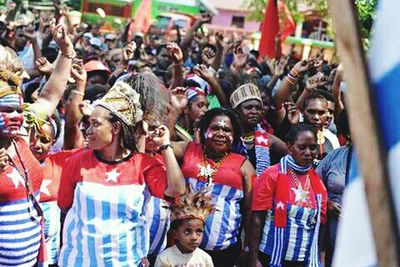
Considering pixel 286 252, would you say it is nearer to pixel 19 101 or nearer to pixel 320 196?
pixel 320 196

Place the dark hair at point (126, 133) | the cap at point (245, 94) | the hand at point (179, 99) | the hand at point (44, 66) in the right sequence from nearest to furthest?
the dark hair at point (126, 133), the hand at point (179, 99), the hand at point (44, 66), the cap at point (245, 94)

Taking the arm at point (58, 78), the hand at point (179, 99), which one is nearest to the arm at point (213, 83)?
the hand at point (179, 99)

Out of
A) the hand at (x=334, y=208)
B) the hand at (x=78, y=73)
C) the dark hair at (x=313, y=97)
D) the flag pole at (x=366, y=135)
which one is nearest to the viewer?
the flag pole at (x=366, y=135)

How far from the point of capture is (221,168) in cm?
483

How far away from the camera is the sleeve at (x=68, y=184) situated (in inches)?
156

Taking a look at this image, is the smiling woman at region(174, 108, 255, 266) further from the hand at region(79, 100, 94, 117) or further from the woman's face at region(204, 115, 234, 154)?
the hand at region(79, 100, 94, 117)

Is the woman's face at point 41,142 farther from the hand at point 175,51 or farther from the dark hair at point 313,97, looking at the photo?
the dark hair at point 313,97

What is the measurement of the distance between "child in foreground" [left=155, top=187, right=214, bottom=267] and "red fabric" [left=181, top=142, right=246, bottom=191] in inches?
10.3

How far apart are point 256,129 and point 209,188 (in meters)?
1.19

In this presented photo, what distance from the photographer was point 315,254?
4875 millimetres

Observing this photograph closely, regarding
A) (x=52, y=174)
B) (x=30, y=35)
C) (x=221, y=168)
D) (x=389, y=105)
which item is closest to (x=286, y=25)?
(x=30, y=35)

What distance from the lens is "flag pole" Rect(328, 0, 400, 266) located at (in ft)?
4.77

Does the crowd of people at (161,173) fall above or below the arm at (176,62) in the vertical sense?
below

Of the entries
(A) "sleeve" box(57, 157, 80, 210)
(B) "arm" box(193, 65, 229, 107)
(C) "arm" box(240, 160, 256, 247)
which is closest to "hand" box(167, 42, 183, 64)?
(B) "arm" box(193, 65, 229, 107)
